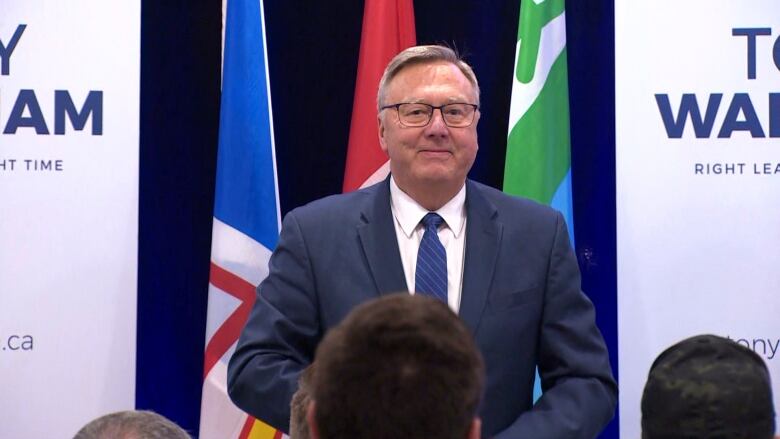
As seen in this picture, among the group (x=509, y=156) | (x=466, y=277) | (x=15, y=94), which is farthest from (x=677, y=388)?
(x=15, y=94)

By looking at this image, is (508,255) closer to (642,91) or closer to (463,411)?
(463,411)

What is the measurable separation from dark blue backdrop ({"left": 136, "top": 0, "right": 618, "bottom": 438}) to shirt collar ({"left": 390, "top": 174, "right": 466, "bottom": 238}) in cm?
168

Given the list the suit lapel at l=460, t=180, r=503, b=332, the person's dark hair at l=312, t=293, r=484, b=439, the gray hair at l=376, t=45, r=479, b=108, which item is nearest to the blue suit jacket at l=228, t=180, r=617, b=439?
the suit lapel at l=460, t=180, r=503, b=332

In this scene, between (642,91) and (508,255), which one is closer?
(508,255)

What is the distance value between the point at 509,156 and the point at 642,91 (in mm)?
608

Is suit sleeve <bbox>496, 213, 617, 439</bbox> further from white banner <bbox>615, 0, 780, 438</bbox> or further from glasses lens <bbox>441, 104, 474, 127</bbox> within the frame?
white banner <bbox>615, 0, 780, 438</bbox>

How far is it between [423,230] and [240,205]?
5.04 feet

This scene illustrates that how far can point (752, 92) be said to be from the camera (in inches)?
175

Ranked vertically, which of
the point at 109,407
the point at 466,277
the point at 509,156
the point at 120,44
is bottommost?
the point at 109,407

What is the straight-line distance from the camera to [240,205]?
4320 mm

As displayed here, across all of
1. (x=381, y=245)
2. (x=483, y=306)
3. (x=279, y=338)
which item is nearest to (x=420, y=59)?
(x=381, y=245)

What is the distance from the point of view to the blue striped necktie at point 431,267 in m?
2.79

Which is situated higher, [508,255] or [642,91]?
[642,91]

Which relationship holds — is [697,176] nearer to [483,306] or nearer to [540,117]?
[540,117]
